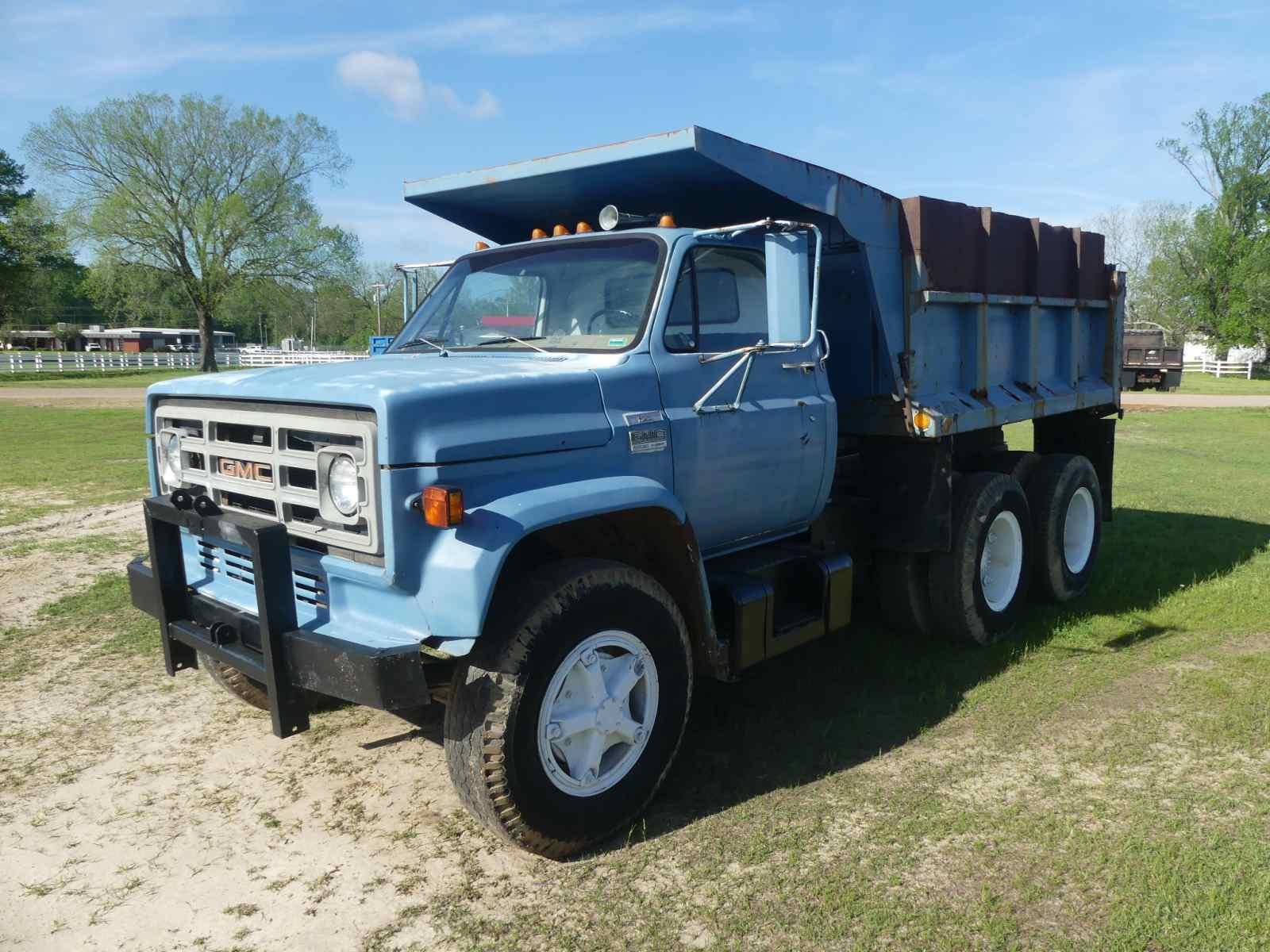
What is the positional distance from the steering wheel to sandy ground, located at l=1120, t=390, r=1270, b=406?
25.0 m

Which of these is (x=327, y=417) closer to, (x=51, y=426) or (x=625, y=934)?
(x=625, y=934)

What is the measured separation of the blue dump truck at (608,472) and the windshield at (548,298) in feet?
0.06

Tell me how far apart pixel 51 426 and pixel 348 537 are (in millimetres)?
19708

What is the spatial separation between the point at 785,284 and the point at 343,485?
2.11 m

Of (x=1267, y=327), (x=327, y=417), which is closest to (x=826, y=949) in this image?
(x=327, y=417)

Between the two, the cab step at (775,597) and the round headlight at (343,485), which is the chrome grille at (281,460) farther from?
the cab step at (775,597)

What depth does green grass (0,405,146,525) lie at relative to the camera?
10.7 metres

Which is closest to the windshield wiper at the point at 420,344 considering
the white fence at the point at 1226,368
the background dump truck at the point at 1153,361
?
the background dump truck at the point at 1153,361

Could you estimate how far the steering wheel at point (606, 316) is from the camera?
4.18m

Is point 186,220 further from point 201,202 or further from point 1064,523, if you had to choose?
point 1064,523

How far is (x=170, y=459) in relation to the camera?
14.1 feet

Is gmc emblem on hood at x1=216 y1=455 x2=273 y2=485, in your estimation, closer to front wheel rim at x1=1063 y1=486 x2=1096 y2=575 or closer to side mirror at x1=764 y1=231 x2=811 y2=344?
side mirror at x1=764 y1=231 x2=811 y2=344

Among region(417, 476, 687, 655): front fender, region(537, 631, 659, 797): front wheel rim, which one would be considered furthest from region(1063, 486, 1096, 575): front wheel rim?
region(417, 476, 687, 655): front fender

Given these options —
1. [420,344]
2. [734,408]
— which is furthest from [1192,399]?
[420,344]
